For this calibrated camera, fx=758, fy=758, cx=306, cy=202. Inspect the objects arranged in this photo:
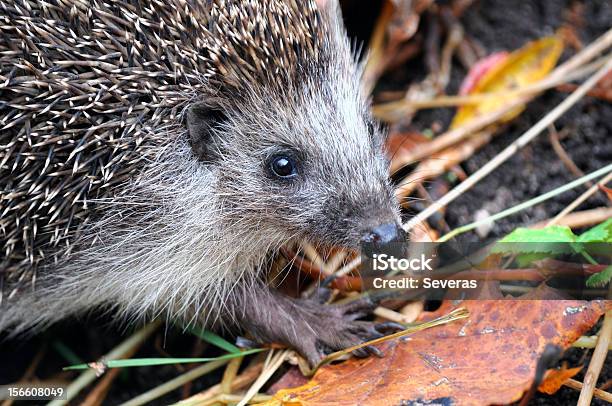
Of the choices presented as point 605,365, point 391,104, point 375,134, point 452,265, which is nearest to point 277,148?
point 375,134

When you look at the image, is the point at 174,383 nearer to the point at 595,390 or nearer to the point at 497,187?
the point at 595,390

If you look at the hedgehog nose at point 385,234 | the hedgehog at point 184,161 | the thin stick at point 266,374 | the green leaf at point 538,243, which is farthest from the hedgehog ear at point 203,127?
the green leaf at point 538,243

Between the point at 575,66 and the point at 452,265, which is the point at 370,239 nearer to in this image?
the point at 452,265

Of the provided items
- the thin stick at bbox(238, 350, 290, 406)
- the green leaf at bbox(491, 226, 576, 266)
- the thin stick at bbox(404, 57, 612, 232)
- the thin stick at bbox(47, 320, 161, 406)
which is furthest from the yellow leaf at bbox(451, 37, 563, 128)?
the thin stick at bbox(47, 320, 161, 406)

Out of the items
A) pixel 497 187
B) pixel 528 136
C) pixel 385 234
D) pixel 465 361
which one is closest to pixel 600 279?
pixel 465 361

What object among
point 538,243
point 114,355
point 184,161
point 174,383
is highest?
point 184,161

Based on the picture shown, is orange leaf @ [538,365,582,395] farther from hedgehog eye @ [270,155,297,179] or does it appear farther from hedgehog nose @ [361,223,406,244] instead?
hedgehog eye @ [270,155,297,179]

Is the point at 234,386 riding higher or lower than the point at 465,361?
lower
